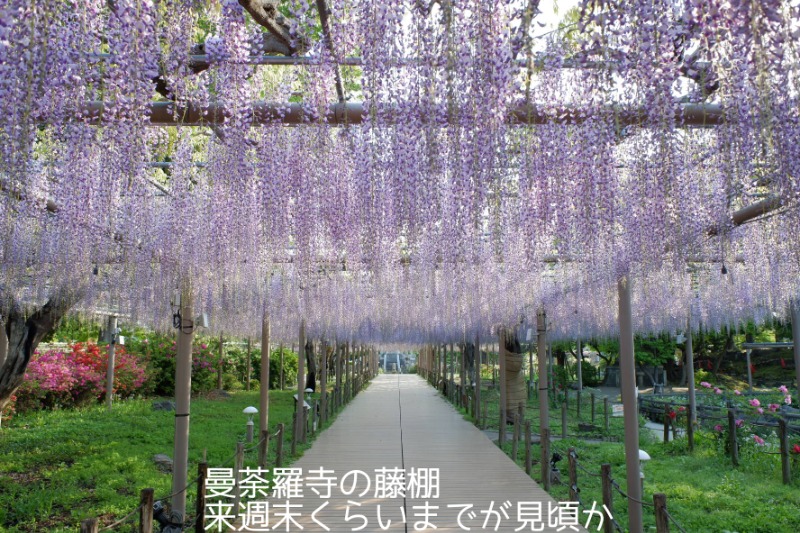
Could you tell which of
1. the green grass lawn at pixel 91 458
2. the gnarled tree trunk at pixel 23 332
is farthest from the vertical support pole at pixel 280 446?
the gnarled tree trunk at pixel 23 332

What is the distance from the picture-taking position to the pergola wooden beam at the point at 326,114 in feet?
12.6

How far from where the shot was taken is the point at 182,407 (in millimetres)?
5238

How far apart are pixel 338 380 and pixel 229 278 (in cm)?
829

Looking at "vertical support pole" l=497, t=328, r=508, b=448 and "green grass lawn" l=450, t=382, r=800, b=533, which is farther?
"vertical support pole" l=497, t=328, r=508, b=448

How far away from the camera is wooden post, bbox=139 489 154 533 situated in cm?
348

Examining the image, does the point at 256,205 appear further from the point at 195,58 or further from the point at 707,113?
the point at 707,113

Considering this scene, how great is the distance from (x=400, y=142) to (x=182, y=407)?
113 inches

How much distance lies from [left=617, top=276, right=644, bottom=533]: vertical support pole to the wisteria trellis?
432mm

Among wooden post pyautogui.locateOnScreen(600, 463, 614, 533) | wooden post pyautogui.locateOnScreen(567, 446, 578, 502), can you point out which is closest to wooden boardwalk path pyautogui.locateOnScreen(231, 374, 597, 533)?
wooden post pyautogui.locateOnScreen(567, 446, 578, 502)

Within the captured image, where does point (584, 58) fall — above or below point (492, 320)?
above

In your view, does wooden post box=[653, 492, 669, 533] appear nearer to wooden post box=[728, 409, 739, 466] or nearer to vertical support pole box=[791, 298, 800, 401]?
vertical support pole box=[791, 298, 800, 401]

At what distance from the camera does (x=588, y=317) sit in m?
13.4

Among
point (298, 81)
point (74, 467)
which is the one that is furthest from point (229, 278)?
point (298, 81)

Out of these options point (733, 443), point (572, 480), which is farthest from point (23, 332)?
point (733, 443)
